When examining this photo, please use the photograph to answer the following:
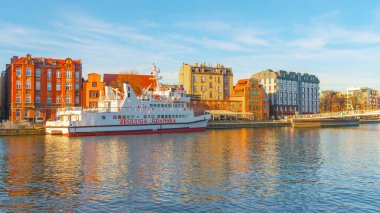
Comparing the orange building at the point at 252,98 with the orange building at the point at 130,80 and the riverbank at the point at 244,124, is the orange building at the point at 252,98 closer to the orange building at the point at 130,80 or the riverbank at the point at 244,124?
the riverbank at the point at 244,124

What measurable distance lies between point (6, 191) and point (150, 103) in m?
50.5

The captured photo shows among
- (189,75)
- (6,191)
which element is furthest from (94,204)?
(189,75)

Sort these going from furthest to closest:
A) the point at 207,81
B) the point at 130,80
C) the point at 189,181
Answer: the point at 207,81, the point at 130,80, the point at 189,181

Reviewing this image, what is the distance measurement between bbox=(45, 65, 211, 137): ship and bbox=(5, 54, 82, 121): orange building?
537 inches

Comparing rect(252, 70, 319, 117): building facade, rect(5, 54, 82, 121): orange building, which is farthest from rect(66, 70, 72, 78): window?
rect(252, 70, 319, 117): building facade

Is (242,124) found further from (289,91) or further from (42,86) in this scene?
(42,86)

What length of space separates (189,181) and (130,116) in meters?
45.9

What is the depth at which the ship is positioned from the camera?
66062 mm

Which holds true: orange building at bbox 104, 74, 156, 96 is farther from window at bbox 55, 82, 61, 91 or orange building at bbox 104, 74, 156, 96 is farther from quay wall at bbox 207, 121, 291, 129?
quay wall at bbox 207, 121, 291, 129

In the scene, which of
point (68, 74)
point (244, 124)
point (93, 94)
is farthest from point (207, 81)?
point (68, 74)

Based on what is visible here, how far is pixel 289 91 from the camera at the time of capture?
5177 inches

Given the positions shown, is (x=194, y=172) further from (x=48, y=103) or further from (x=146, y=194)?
(x=48, y=103)

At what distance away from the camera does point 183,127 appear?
251 ft

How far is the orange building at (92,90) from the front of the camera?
87.8 meters
